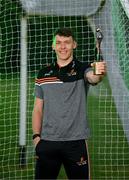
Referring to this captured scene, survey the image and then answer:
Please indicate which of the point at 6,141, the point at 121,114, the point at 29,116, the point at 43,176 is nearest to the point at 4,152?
the point at 6,141

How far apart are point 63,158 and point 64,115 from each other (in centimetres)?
30

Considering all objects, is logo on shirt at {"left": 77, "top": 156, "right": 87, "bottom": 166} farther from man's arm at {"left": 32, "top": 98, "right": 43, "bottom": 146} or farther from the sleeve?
the sleeve

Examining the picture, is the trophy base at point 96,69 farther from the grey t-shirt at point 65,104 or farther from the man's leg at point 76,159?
the man's leg at point 76,159

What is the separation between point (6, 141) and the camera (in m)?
7.61

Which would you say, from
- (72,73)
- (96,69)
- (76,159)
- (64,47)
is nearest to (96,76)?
(96,69)

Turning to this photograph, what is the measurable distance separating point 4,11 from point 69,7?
50.4 inches

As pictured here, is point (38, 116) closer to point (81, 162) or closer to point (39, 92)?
point (39, 92)

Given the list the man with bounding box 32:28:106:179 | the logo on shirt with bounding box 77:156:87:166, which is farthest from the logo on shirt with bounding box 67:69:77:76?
the logo on shirt with bounding box 77:156:87:166

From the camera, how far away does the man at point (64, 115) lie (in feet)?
12.1

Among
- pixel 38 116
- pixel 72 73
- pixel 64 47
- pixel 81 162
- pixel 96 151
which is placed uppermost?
pixel 64 47

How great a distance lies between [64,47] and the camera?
3.72 metres

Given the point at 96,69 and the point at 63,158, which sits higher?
the point at 96,69

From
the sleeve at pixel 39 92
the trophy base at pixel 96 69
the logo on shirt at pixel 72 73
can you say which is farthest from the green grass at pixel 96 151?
the trophy base at pixel 96 69

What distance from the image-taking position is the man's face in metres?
3.72
